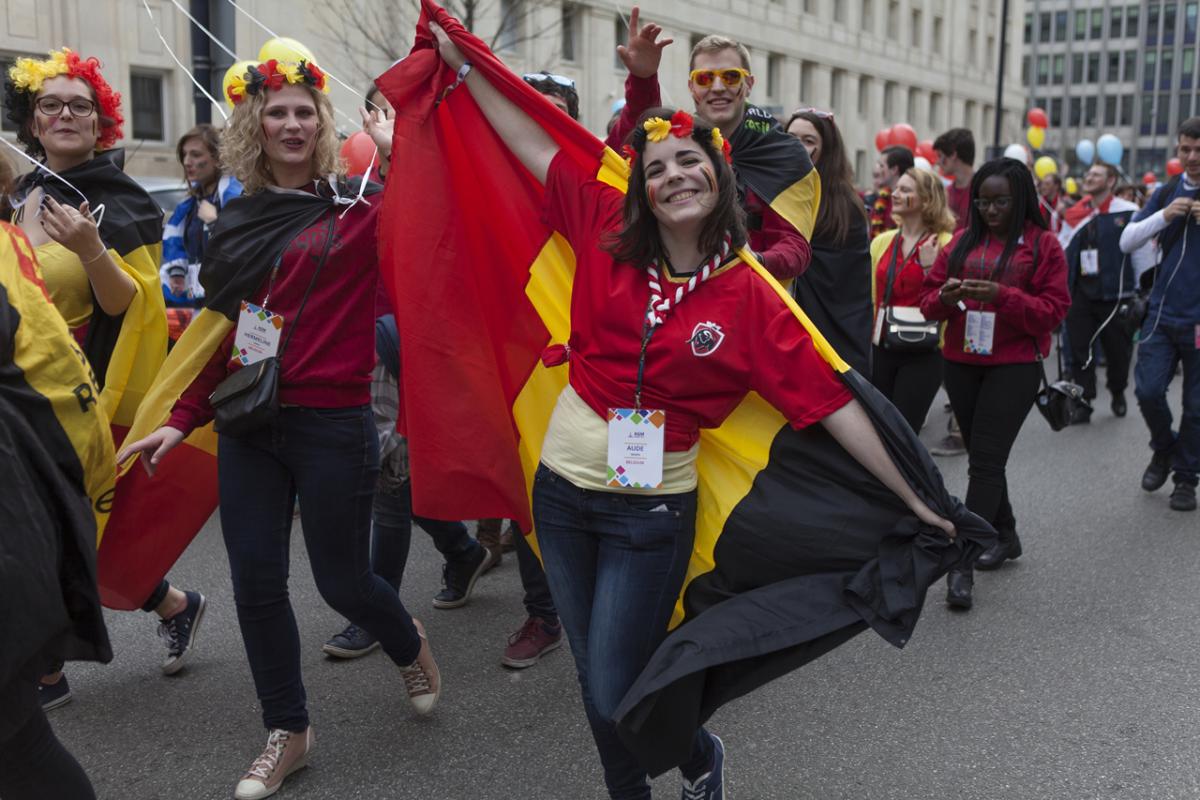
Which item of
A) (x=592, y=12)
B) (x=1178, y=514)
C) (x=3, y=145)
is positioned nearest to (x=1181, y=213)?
(x=1178, y=514)

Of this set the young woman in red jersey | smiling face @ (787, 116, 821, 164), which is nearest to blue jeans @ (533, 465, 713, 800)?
the young woman in red jersey

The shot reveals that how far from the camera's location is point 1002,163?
5.13 metres

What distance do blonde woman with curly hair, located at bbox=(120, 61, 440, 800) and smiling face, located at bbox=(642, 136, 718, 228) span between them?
3.45 feet

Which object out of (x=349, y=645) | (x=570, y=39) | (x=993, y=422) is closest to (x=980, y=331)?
(x=993, y=422)

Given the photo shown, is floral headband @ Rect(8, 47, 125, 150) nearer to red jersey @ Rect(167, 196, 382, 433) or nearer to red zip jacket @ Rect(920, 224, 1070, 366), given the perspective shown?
red jersey @ Rect(167, 196, 382, 433)

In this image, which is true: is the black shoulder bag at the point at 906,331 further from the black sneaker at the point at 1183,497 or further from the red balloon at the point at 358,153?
the red balloon at the point at 358,153

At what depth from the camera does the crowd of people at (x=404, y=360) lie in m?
2.64

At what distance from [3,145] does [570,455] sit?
5.47ft

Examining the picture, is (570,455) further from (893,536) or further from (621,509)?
(893,536)

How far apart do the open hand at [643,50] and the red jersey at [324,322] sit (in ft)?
3.03

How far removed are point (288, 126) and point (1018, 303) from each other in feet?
10.6

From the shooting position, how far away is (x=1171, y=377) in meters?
6.73

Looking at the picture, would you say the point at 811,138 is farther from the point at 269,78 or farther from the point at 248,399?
the point at 248,399

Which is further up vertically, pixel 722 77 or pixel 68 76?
pixel 722 77
